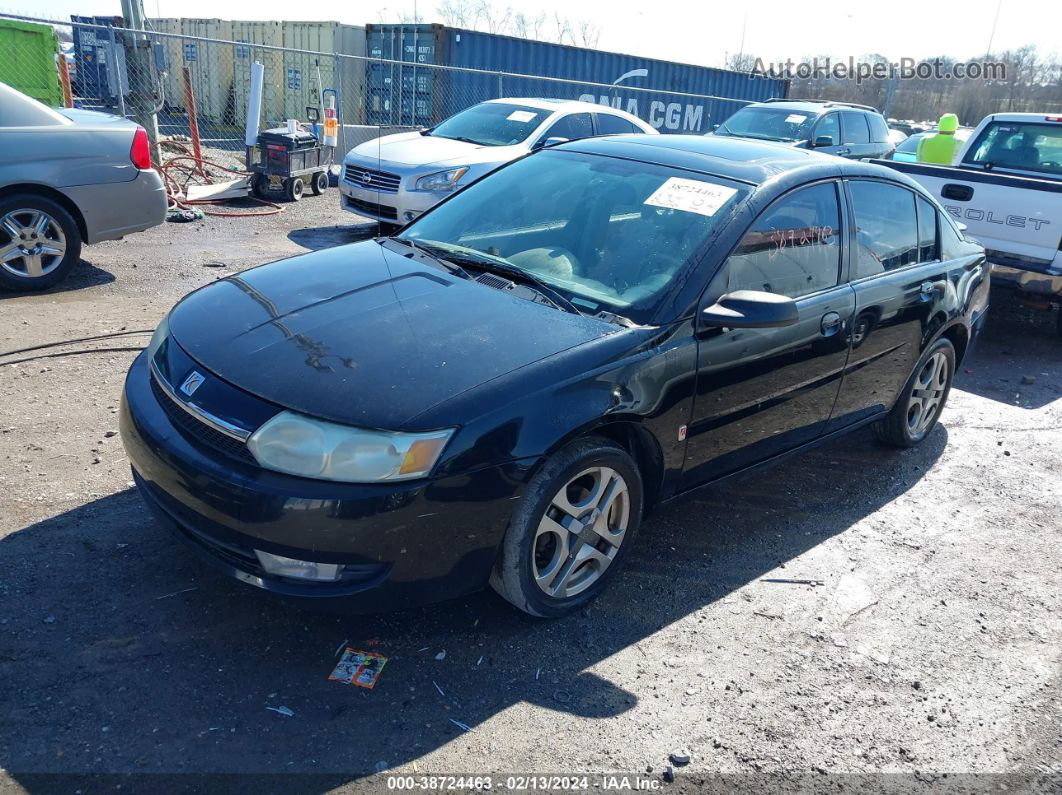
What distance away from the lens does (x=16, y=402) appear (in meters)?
4.64

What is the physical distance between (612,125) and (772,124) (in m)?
3.48

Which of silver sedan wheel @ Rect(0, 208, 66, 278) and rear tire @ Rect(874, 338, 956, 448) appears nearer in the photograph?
rear tire @ Rect(874, 338, 956, 448)

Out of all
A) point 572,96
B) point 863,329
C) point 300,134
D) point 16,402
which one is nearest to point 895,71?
point 572,96

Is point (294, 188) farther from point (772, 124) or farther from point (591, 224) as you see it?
point (591, 224)

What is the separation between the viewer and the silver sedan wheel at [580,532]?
3115mm

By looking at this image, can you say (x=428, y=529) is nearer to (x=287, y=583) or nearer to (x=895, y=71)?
(x=287, y=583)

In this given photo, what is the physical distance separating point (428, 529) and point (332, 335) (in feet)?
2.72

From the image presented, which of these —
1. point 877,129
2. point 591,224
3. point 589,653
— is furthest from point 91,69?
point 589,653

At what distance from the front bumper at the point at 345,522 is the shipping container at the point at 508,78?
14.5 metres

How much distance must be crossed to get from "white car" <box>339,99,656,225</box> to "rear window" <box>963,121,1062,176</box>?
3.91m

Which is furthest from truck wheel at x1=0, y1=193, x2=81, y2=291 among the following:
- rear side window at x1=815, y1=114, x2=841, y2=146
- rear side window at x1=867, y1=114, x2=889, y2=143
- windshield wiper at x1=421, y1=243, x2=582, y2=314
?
rear side window at x1=867, y1=114, x2=889, y2=143

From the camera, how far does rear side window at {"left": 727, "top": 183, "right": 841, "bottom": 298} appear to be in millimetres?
3625

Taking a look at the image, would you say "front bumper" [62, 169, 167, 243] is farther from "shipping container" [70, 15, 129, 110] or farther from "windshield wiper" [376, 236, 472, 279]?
"shipping container" [70, 15, 129, 110]

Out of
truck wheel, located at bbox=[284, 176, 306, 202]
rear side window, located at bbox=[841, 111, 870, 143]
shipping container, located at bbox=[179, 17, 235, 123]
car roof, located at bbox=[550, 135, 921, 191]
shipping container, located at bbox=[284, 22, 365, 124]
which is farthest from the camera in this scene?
shipping container, located at bbox=[179, 17, 235, 123]
